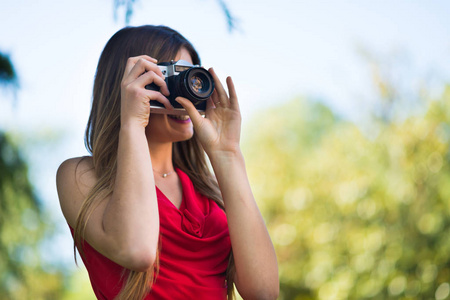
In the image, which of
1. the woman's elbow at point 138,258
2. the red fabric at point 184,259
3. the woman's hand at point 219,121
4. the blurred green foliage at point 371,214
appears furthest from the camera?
the blurred green foliage at point 371,214

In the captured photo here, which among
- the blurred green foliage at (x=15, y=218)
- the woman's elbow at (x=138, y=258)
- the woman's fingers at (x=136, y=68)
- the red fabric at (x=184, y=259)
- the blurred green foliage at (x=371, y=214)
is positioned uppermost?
the woman's fingers at (x=136, y=68)

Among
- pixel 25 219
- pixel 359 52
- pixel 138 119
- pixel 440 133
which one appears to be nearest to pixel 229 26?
pixel 138 119

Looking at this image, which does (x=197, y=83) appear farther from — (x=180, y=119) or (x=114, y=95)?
(x=114, y=95)

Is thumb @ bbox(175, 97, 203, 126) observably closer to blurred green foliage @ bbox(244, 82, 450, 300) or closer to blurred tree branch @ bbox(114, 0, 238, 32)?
blurred tree branch @ bbox(114, 0, 238, 32)

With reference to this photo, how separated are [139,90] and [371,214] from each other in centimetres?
336

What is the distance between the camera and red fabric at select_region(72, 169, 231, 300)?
1.20m

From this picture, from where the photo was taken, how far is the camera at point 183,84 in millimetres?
1263

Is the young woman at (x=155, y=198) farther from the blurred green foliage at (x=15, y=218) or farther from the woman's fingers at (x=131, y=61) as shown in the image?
the blurred green foliage at (x=15, y=218)

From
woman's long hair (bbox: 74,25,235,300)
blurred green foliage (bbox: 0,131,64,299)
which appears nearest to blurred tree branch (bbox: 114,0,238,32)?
woman's long hair (bbox: 74,25,235,300)

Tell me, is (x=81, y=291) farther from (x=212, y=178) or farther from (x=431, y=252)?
(x=212, y=178)

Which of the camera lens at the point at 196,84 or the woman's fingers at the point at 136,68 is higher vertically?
the woman's fingers at the point at 136,68


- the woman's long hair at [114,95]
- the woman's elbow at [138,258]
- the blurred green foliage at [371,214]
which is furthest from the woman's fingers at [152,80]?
the blurred green foliage at [371,214]

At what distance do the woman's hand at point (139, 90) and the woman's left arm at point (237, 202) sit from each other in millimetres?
70

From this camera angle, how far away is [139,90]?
48.0 inches
